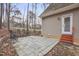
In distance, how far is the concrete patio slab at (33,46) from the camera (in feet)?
11.0

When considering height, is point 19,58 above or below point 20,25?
below

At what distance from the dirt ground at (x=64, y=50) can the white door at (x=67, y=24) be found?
233 mm

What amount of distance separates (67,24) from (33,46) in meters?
0.73

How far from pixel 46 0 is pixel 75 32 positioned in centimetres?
77

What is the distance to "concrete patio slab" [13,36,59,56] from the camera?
132 inches

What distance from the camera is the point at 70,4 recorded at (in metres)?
3.28

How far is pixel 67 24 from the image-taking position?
11.1ft

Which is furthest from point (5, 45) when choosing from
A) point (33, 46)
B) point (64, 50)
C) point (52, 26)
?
point (64, 50)

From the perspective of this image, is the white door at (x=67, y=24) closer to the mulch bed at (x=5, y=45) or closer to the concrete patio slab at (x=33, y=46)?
the concrete patio slab at (x=33, y=46)

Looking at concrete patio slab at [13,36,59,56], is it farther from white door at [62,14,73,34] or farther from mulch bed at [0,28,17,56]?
white door at [62,14,73,34]

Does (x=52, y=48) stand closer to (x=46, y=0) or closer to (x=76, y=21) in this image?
(x=76, y=21)

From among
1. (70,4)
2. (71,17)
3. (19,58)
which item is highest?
(70,4)

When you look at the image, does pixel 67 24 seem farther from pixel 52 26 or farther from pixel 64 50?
pixel 64 50

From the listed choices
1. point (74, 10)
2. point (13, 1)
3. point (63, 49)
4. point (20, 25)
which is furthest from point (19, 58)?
point (74, 10)
